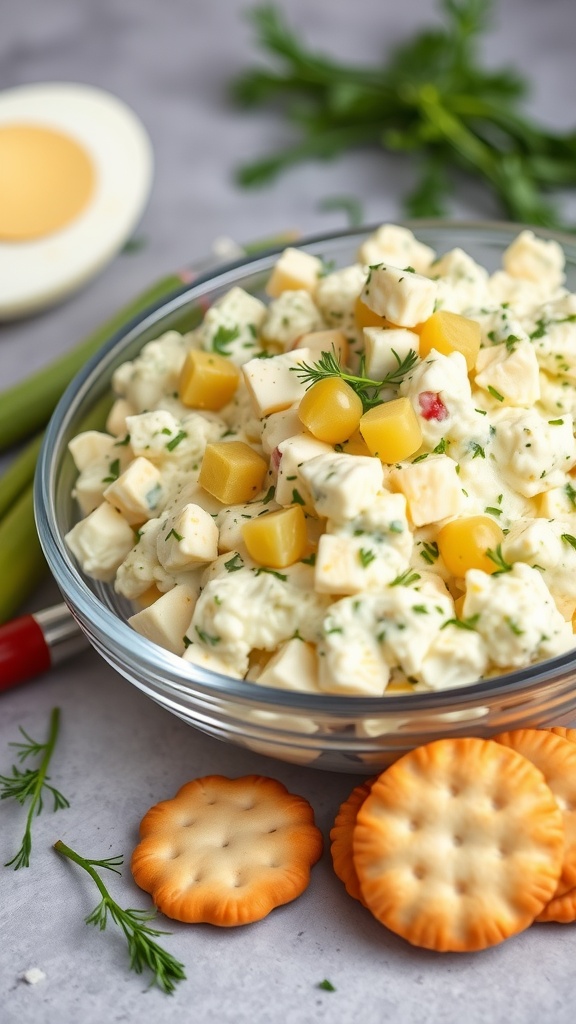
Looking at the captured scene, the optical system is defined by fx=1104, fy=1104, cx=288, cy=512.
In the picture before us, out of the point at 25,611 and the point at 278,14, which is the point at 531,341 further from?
the point at 278,14

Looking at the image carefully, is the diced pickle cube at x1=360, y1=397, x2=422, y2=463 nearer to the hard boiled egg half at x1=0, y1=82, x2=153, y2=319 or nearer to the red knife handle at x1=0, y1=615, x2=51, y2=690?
the red knife handle at x1=0, y1=615, x2=51, y2=690

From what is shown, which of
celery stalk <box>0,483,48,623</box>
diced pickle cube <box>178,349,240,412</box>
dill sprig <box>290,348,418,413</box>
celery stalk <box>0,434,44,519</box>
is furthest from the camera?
celery stalk <box>0,434,44,519</box>

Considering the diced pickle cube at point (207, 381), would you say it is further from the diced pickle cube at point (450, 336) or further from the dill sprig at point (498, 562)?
the dill sprig at point (498, 562)

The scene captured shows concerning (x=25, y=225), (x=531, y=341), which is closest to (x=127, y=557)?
(x=531, y=341)

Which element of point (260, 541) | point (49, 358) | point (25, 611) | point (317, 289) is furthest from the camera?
point (49, 358)

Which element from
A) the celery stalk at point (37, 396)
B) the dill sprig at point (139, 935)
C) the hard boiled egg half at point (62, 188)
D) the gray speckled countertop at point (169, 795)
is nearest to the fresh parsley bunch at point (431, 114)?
the gray speckled countertop at point (169, 795)

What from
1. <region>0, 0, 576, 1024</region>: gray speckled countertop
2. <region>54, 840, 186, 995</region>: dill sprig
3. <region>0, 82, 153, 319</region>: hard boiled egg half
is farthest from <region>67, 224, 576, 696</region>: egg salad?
<region>0, 82, 153, 319</region>: hard boiled egg half

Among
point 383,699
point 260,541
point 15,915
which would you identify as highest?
point 260,541
